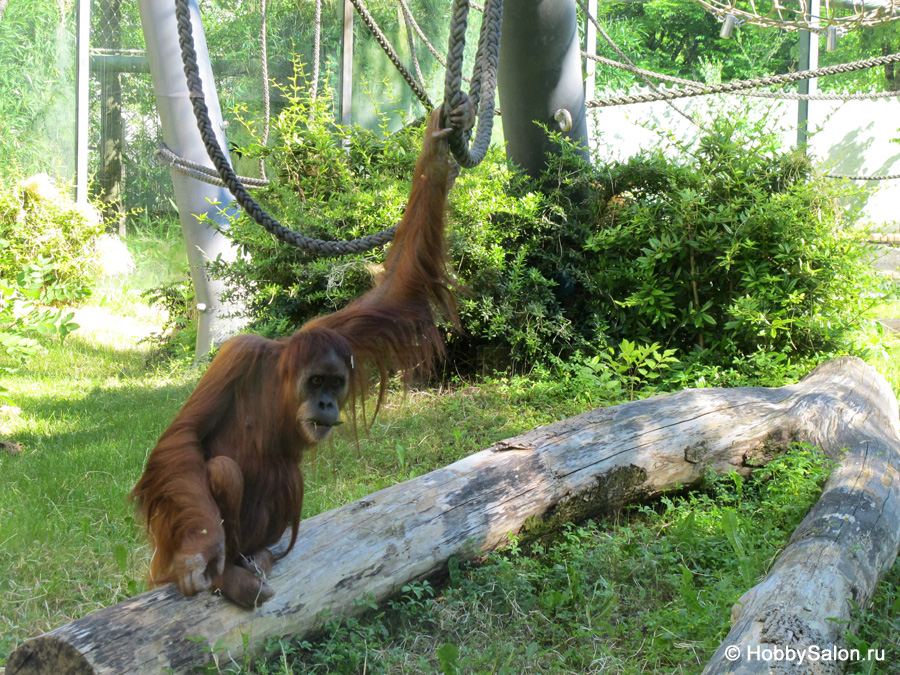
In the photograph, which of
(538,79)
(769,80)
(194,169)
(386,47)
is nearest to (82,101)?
(194,169)

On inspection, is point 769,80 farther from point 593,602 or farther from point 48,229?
point 48,229

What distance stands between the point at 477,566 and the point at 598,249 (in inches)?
113

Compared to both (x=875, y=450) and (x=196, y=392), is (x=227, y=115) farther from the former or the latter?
(x=875, y=450)

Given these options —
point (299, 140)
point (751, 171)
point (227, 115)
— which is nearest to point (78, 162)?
point (227, 115)

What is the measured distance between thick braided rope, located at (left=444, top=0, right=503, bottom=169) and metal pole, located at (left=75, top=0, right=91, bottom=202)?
24.7 ft

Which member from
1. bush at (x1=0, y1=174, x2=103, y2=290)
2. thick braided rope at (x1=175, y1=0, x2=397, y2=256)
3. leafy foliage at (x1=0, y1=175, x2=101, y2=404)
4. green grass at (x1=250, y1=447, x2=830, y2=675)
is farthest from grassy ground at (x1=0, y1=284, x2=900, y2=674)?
bush at (x1=0, y1=174, x2=103, y2=290)

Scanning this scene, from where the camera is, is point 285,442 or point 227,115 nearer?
point 285,442

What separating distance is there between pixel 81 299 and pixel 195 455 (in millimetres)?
6158

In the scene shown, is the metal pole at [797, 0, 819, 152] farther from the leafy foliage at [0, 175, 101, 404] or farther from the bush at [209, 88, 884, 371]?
the leafy foliage at [0, 175, 101, 404]

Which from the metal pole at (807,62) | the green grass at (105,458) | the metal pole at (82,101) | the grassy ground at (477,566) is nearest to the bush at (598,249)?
the grassy ground at (477,566)

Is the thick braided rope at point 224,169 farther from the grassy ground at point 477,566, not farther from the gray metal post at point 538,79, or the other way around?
the gray metal post at point 538,79

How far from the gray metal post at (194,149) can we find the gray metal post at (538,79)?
87.7 inches

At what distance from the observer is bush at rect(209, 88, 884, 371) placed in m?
4.91

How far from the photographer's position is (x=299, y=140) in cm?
521
